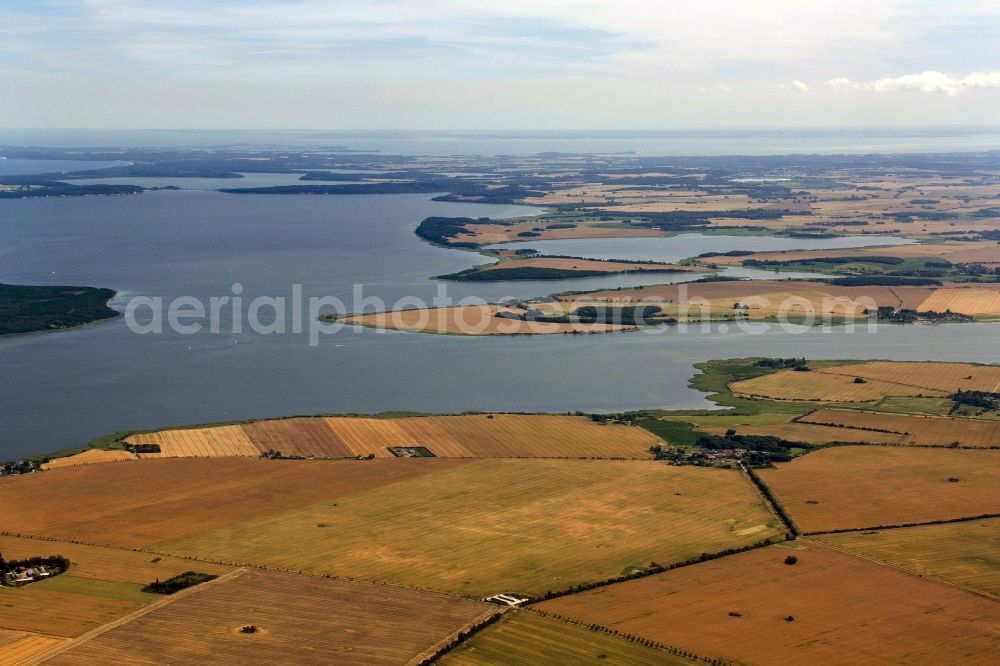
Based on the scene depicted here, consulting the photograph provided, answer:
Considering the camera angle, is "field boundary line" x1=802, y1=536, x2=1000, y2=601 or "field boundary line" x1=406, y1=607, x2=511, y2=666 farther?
"field boundary line" x1=802, y1=536, x2=1000, y2=601

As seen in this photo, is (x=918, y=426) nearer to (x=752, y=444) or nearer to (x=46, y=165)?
(x=752, y=444)

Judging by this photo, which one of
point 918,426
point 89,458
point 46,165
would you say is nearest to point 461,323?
point 918,426

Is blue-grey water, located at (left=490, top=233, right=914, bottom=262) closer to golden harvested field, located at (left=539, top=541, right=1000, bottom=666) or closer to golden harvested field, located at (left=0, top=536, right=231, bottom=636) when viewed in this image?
golden harvested field, located at (left=539, top=541, right=1000, bottom=666)

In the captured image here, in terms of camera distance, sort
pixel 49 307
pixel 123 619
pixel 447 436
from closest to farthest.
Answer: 1. pixel 123 619
2. pixel 447 436
3. pixel 49 307

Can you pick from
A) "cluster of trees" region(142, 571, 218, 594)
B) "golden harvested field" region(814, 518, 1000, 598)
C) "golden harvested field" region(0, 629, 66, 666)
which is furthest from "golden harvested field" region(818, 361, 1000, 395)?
"golden harvested field" region(0, 629, 66, 666)

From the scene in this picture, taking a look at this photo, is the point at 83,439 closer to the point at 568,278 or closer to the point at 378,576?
the point at 378,576

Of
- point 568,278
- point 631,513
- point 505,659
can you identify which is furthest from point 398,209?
point 505,659

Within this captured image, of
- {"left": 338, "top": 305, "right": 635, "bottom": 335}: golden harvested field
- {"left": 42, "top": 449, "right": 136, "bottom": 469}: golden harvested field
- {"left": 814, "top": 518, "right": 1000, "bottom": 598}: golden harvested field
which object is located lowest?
{"left": 814, "top": 518, "right": 1000, "bottom": 598}: golden harvested field

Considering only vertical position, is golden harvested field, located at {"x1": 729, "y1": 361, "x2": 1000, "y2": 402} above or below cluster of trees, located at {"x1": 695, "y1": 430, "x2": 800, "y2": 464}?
above
